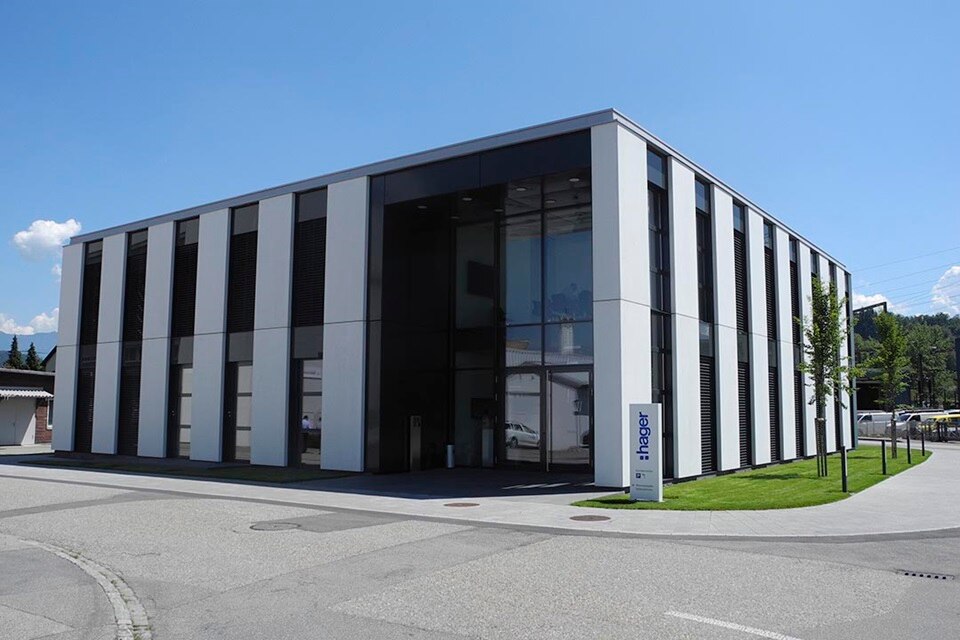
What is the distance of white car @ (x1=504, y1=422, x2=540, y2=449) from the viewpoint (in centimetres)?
2206

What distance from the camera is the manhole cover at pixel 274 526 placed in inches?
478

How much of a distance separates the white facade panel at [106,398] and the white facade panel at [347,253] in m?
11.0

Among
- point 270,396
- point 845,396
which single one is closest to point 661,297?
point 270,396

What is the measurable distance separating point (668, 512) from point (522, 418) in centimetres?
841

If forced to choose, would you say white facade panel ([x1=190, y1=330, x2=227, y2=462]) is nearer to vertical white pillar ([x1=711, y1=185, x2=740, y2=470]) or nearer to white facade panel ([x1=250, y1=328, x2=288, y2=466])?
white facade panel ([x1=250, y1=328, x2=288, y2=466])

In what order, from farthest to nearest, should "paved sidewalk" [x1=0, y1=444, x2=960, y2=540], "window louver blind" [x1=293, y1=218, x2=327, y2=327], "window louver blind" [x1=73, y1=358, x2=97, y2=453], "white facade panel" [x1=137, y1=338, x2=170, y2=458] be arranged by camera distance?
1. "window louver blind" [x1=73, y1=358, x2=97, y2=453]
2. "white facade panel" [x1=137, y1=338, x2=170, y2=458]
3. "window louver blind" [x1=293, y1=218, x2=327, y2=327]
4. "paved sidewalk" [x1=0, y1=444, x2=960, y2=540]

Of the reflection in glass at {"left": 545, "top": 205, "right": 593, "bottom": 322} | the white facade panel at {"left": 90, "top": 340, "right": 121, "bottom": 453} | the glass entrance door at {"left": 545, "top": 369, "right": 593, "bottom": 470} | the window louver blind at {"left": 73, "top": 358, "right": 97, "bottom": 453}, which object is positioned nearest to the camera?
the glass entrance door at {"left": 545, "top": 369, "right": 593, "bottom": 470}

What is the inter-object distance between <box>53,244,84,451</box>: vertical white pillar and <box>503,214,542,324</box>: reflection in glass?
60.9ft

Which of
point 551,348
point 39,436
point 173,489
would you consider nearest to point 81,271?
point 39,436

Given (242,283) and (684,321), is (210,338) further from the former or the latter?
(684,321)

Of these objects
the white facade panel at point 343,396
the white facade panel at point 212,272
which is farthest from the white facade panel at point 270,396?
the white facade panel at point 212,272

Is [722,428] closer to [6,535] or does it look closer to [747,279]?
[747,279]

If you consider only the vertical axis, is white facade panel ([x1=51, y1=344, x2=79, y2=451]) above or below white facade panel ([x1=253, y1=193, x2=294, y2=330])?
below

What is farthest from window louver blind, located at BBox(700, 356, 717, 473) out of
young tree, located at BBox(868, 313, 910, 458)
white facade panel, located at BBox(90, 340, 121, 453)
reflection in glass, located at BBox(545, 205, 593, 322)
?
white facade panel, located at BBox(90, 340, 121, 453)
